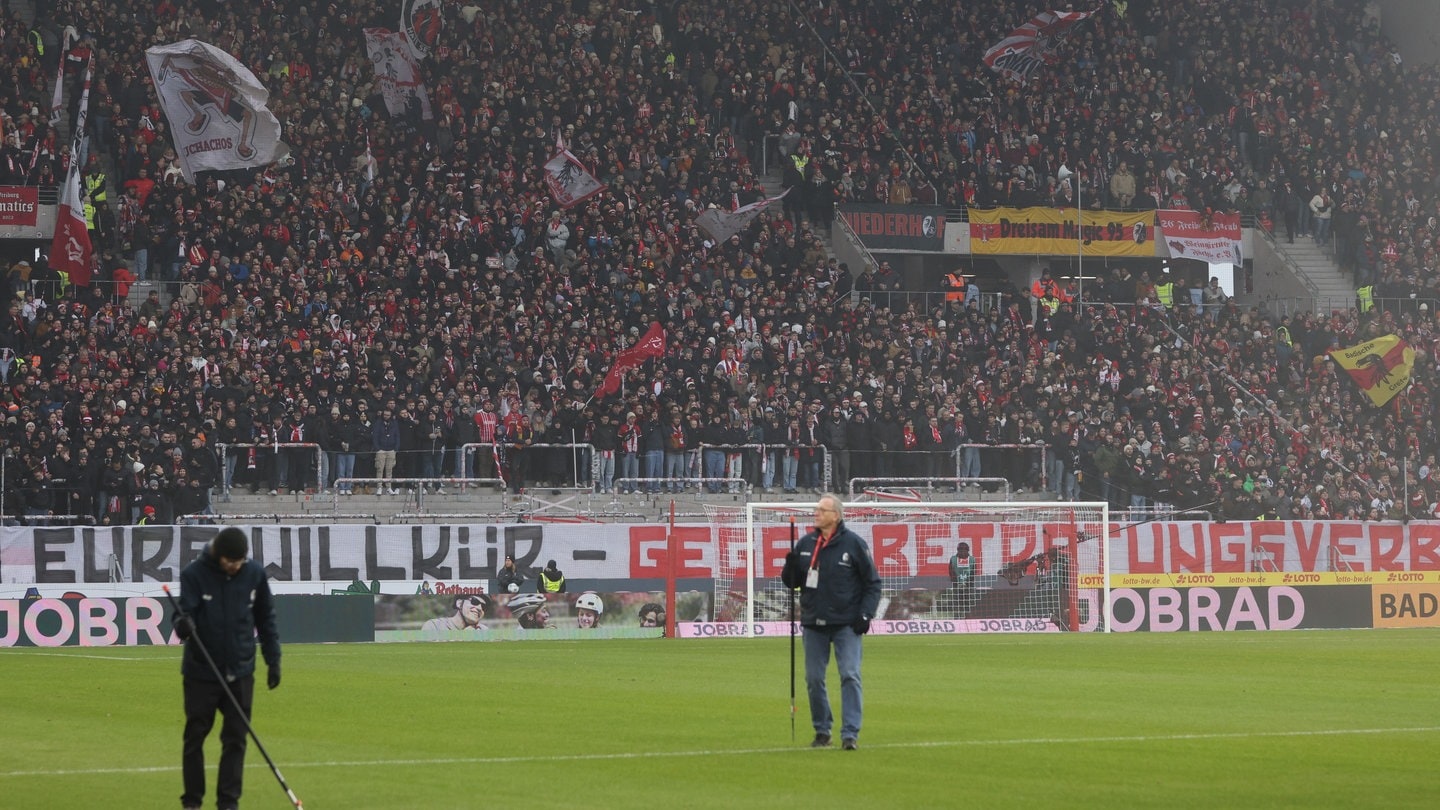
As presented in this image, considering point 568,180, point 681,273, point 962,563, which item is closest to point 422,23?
point 568,180

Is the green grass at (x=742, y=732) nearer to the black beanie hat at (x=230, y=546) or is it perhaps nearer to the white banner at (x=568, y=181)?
the black beanie hat at (x=230, y=546)

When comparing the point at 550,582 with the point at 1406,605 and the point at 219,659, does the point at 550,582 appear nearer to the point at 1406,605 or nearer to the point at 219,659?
the point at 1406,605

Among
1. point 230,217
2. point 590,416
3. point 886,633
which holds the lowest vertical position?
point 886,633

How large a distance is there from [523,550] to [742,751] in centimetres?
2182

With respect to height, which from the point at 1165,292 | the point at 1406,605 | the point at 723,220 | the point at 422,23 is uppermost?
the point at 422,23

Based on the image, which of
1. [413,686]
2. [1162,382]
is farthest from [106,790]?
[1162,382]

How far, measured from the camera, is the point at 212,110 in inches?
1721

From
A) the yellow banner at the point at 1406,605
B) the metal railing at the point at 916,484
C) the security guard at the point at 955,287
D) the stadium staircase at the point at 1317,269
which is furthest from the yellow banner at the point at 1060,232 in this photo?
the yellow banner at the point at 1406,605

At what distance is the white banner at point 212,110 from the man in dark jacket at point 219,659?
3388cm

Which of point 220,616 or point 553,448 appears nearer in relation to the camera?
point 220,616

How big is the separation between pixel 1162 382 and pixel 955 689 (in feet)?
90.7

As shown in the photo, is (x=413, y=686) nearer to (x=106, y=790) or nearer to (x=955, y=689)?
(x=955, y=689)

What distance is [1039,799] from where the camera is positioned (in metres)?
12.1

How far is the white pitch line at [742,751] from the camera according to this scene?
13844mm
